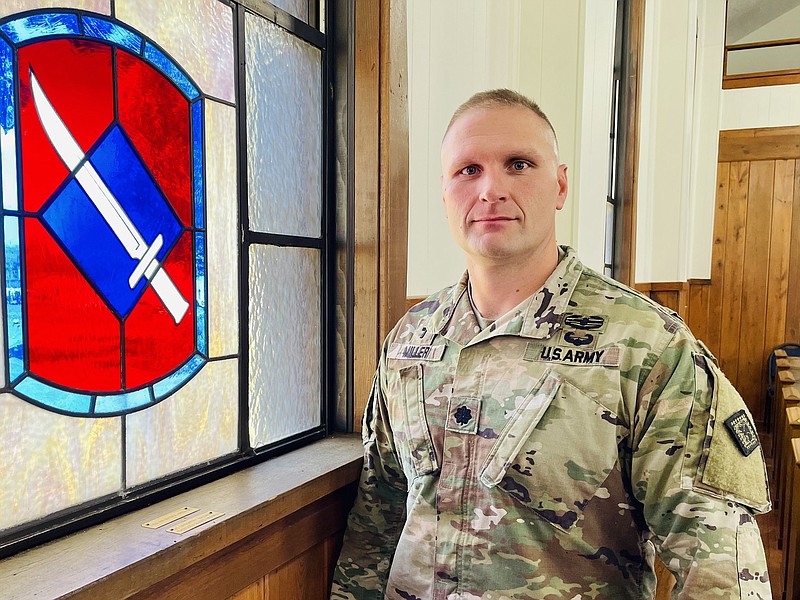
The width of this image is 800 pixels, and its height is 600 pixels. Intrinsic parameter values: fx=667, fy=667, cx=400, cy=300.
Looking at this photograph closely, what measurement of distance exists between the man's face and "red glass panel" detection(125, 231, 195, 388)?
1.57ft

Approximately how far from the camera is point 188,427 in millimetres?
1136

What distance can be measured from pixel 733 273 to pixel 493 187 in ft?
17.0

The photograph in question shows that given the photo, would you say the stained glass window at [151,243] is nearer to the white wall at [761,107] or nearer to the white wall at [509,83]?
the white wall at [509,83]

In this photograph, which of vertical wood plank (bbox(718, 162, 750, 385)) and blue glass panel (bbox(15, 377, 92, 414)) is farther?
vertical wood plank (bbox(718, 162, 750, 385))

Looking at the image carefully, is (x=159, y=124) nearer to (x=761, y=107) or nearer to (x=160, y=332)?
(x=160, y=332)

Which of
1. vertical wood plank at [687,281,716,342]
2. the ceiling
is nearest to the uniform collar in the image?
vertical wood plank at [687,281,716,342]

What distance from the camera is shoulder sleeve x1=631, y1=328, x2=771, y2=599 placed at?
974 millimetres

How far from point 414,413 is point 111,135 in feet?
2.25

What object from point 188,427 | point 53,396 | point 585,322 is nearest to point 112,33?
point 53,396

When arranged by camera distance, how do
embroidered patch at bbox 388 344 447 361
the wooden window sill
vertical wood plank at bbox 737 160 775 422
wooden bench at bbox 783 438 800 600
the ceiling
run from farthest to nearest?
the ceiling → vertical wood plank at bbox 737 160 775 422 → wooden bench at bbox 783 438 800 600 → embroidered patch at bbox 388 344 447 361 → the wooden window sill

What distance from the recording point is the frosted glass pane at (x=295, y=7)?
4.39 ft

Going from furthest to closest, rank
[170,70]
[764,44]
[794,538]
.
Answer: [764,44]
[794,538]
[170,70]

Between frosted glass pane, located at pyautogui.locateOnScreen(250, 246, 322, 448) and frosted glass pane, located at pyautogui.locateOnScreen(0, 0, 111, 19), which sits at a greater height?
frosted glass pane, located at pyautogui.locateOnScreen(0, 0, 111, 19)

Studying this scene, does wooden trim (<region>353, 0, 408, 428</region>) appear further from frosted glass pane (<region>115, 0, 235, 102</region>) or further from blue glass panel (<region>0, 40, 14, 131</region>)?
blue glass panel (<region>0, 40, 14, 131</region>)
